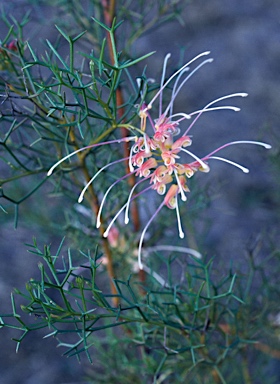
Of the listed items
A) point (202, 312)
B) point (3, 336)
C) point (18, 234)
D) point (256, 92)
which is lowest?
point (3, 336)

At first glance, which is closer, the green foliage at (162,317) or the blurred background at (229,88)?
the green foliage at (162,317)

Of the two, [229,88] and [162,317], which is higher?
[229,88]

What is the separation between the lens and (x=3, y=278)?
3.68 ft

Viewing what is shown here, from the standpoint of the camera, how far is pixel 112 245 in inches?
23.0

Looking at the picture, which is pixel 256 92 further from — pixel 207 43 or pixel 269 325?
pixel 269 325

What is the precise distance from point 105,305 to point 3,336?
30.0 inches

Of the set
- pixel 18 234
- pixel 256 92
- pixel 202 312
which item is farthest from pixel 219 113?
pixel 202 312

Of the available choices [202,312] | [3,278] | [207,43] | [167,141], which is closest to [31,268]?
[3,278]

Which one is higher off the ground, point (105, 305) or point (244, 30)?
point (244, 30)

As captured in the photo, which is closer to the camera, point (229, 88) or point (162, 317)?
point (162, 317)

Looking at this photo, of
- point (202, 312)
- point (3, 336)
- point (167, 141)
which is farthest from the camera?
point (3, 336)

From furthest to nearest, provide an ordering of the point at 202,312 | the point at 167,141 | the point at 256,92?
1. the point at 256,92
2. the point at 202,312
3. the point at 167,141

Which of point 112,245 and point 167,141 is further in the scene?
point 112,245

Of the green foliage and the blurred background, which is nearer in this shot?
the green foliage
